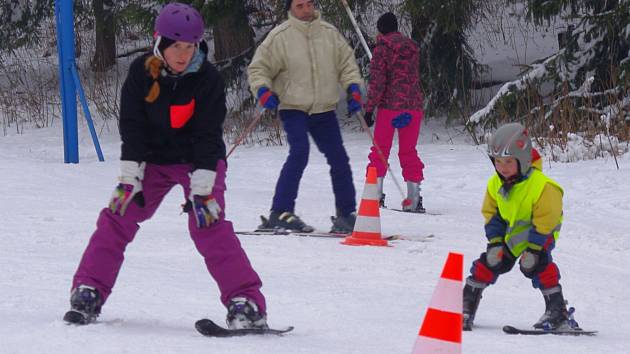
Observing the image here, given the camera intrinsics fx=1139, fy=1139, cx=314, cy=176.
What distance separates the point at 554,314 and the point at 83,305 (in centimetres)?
205

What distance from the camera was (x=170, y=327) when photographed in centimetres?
471

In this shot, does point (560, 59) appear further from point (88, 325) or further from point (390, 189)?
point (88, 325)

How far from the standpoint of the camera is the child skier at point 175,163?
457 cm

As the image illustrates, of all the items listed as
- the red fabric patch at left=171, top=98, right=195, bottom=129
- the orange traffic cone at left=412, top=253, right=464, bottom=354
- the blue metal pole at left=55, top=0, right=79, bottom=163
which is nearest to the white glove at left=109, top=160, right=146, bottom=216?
the red fabric patch at left=171, top=98, right=195, bottom=129

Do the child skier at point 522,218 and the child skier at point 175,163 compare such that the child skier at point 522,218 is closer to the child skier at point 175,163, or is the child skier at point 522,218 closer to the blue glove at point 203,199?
the child skier at point 175,163

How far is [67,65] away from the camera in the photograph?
537 inches

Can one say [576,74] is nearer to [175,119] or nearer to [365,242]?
[365,242]

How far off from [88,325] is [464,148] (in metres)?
10.00

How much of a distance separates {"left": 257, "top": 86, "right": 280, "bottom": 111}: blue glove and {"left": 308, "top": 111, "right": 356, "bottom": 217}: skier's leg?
0.34m

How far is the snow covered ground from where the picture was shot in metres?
4.55

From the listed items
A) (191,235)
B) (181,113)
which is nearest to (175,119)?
(181,113)

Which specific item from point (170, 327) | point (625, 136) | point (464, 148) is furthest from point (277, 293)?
point (464, 148)

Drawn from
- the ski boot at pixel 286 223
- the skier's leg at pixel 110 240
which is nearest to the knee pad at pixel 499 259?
the skier's leg at pixel 110 240

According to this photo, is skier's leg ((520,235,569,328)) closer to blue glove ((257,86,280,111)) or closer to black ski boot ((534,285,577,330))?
black ski boot ((534,285,577,330))
